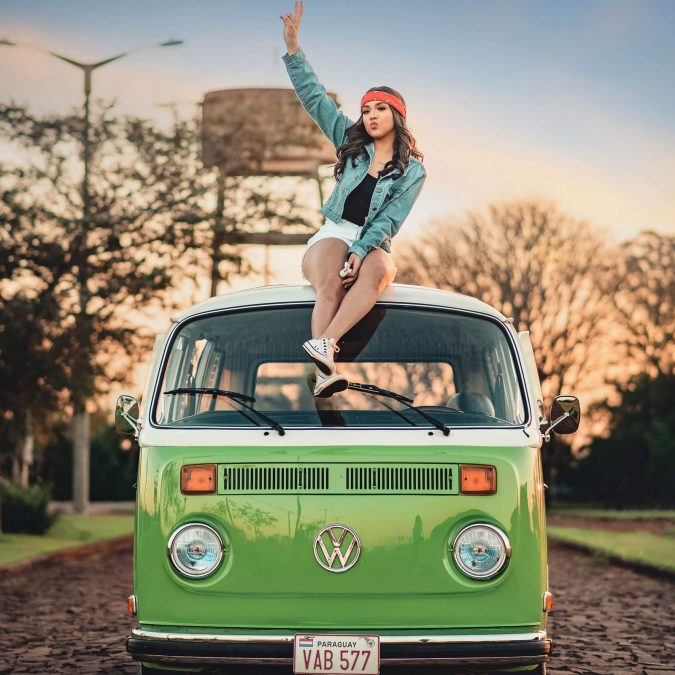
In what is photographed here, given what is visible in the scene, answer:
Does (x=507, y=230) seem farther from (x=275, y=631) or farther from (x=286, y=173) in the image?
(x=275, y=631)

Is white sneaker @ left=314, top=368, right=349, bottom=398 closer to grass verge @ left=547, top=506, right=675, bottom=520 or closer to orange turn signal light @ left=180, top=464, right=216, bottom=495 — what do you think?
orange turn signal light @ left=180, top=464, right=216, bottom=495

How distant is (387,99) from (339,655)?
8.94 ft

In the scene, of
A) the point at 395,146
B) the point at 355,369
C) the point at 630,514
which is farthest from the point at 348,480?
the point at 630,514

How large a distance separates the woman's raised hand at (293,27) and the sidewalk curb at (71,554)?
9.27 m

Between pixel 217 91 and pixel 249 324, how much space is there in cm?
1335

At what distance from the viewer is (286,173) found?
797 inches

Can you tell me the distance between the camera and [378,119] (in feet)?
20.3

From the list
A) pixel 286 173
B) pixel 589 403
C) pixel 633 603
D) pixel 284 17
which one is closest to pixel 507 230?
pixel 589 403

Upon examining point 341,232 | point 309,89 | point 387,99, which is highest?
point 309,89

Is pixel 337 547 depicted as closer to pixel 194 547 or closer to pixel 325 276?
pixel 194 547

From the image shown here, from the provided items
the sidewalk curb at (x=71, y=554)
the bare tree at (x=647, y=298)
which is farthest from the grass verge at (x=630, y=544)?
the bare tree at (x=647, y=298)

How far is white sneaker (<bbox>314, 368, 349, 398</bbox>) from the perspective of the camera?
213 inches

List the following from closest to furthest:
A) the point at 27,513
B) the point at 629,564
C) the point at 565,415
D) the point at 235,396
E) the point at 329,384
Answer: the point at 329,384 → the point at 235,396 → the point at 565,415 → the point at 629,564 → the point at 27,513

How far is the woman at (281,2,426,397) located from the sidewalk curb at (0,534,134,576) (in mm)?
9266
